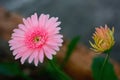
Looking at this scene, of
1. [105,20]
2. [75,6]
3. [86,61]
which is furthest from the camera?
[75,6]

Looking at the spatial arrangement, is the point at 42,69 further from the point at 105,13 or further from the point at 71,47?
the point at 105,13

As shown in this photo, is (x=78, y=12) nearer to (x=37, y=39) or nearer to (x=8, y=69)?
(x=8, y=69)

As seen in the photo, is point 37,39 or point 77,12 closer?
point 37,39

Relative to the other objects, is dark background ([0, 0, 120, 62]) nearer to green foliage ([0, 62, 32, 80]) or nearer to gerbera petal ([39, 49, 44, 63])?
green foliage ([0, 62, 32, 80])

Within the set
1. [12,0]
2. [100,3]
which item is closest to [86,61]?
[100,3]

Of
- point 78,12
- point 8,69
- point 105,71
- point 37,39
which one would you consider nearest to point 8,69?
point 8,69

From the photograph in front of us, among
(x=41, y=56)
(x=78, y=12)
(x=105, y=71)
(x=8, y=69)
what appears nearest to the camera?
(x=41, y=56)

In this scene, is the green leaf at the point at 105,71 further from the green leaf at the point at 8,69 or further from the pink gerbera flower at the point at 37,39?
the green leaf at the point at 8,69
